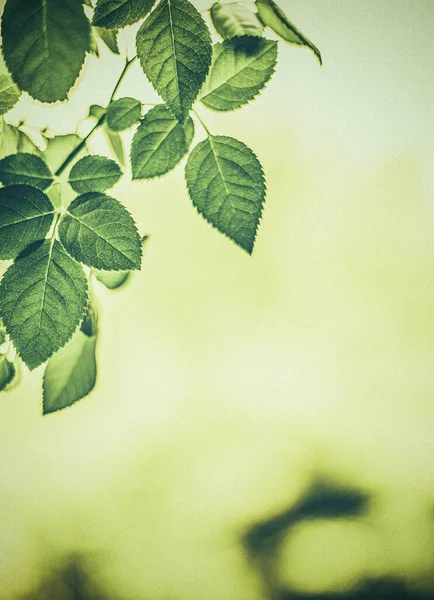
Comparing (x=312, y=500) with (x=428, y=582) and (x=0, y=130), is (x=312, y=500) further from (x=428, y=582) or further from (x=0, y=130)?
(x=0, y=130)

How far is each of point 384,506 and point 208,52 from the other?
3.44 meters

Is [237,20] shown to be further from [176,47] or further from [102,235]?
[102,235]

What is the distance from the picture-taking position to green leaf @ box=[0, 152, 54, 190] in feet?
→ 0.95

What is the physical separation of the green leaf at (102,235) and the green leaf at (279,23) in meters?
0.16

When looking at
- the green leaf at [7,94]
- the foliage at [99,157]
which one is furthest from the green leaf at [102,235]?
the green leaf at [7,94]

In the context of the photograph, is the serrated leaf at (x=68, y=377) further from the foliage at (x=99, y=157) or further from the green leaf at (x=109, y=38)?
the green leaf at (x=109, y=38)

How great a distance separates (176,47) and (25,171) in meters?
0.14

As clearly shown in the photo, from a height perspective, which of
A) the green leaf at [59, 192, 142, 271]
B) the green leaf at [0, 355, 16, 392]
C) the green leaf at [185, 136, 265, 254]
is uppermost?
the green leaf at [185, 136, 265, 254]

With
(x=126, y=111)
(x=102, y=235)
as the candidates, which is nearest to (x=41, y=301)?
(x=102, y=235)

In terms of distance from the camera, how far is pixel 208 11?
30 centimetres

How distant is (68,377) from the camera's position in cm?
33

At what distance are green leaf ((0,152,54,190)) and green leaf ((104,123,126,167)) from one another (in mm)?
58

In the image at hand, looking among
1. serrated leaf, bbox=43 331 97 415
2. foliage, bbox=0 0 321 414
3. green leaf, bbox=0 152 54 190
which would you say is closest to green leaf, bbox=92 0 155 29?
foliage, bbox=0 0 321 414

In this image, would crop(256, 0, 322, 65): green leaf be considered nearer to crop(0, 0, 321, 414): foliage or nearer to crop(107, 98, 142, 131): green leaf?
crop(0, 0, 321, 414): foliage
